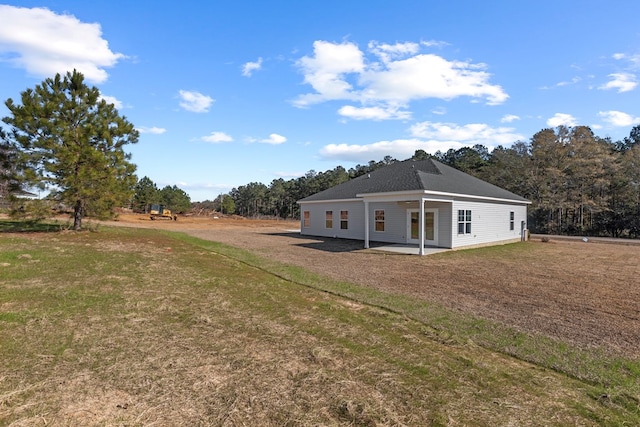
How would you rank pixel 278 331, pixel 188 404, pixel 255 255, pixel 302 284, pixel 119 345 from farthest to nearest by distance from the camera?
pixel 255 255
pixel 302 284
pixel 278 331
pixel 119 345
pixel 188 404

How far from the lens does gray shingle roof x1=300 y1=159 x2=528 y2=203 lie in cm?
1553

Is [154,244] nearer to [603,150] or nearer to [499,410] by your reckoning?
[499,410]

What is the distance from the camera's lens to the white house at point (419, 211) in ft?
50.7

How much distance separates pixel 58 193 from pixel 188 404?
51.7ft

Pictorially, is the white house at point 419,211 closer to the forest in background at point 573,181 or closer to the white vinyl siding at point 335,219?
the white vinyl siding at point 335,219

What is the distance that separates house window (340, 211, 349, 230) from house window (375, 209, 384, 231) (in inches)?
85.5

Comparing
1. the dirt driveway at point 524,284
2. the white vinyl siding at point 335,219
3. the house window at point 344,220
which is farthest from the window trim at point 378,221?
the dirt driveway at point 524,284

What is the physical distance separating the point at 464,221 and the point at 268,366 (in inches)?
581

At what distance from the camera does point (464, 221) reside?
1647cm

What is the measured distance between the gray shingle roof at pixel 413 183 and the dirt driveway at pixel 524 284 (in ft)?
10.4

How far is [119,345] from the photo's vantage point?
4004 mm

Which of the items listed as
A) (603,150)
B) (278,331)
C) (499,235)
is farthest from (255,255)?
(603,150)

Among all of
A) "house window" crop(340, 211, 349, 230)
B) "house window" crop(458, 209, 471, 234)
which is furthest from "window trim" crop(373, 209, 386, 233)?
"house window" crop(458, 209, 471, 234)

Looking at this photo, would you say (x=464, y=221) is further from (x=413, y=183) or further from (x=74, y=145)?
(x=74, y=145)
